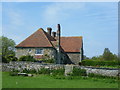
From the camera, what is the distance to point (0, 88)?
13562 millimetres

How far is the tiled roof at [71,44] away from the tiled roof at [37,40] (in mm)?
9570

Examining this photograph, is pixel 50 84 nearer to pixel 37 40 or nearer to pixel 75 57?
pixel 37 40

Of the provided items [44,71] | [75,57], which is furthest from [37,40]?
[44,71]

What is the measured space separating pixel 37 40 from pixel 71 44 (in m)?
11.9

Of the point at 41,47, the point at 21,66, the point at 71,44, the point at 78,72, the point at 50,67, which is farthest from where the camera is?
the point at 71,44

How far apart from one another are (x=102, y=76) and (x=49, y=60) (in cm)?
1541

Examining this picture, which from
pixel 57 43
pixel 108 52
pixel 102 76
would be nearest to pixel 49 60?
pixel 57 43

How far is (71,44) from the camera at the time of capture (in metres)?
50.8

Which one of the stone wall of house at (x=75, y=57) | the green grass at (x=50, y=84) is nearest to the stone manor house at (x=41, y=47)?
the stone wall of house at (x=75, y=57)

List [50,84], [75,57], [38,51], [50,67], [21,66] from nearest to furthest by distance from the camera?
[50,84] → [50,67] → [21,66] → [38,51] → [75,57]

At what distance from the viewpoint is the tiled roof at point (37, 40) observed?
4006 cm

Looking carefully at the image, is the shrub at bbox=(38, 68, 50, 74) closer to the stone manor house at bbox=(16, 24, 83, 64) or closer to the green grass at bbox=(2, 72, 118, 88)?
the green grass at bbox=(2, 72, 118, 88)

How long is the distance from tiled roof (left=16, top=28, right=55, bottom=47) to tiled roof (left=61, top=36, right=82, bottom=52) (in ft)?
31.4

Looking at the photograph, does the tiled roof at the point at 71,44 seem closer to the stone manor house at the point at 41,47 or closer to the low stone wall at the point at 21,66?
the stone manor house at the point at 41,47
